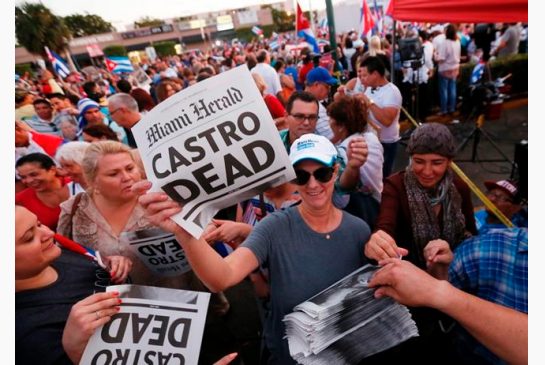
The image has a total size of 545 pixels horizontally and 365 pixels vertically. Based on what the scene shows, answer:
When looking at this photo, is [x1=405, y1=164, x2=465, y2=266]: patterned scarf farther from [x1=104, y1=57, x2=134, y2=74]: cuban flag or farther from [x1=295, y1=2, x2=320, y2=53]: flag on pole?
[x1=104, y1=57, x2=134, y2=74]: cuban flag

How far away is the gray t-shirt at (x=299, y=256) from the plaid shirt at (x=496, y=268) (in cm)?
48

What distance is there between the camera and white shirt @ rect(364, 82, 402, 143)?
4211mm

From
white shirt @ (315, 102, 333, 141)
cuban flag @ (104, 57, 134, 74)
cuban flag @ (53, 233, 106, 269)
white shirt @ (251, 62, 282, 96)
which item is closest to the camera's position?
cuban flag @ (53, 233, 106, 269)

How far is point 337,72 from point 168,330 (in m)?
8.08

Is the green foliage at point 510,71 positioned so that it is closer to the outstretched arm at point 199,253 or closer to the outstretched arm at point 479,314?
the outstretched arm at point 479,314

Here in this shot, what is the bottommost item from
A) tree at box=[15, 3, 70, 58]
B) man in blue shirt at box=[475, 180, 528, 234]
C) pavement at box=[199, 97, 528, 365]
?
pavement at box=[199, 97, 528, 365]

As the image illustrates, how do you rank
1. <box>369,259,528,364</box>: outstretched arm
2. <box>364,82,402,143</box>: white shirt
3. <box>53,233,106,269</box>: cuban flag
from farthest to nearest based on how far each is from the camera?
<box>364,82,402,143</box>: white shirt → <box>53,233,106,269</box>: cuban flag → <box>369,259,528,364</box>: outstretched arm

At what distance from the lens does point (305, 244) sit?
1.62m

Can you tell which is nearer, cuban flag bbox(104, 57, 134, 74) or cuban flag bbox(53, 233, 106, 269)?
cuban flag bbox(53, 233, 106, 269)

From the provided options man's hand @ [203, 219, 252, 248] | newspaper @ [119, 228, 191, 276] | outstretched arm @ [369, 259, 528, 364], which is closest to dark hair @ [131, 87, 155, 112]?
newspaper @ [119, 228, 191, 276]

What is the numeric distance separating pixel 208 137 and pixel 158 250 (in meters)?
1.12

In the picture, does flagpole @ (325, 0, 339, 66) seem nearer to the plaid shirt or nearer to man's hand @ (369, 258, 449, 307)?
the plaid shirt

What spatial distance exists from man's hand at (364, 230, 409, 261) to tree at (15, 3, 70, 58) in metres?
34.7

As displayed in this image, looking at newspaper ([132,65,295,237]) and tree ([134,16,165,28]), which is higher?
tree ([134,16,165,28])
